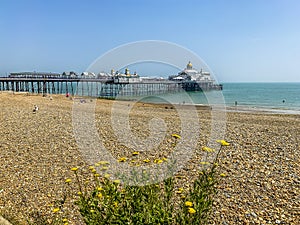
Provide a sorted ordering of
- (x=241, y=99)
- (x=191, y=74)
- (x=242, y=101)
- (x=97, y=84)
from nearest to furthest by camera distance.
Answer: (x=191, y=74) < (x=242, y=101) < (x=241, y=99) < (x=97, y=84)

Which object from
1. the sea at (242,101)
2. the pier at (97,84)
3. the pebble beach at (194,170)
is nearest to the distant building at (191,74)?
the sea at (242,101)

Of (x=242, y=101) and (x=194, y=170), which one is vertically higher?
(x=194, y=170)

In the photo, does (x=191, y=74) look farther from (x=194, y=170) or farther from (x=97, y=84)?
(x=194, y=170)

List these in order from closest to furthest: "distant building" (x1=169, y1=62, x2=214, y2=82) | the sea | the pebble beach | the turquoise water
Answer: the pebble beach < "distant building" (x1=169, y1=62, x2=214, y2=82) < the sea < the turquoise water

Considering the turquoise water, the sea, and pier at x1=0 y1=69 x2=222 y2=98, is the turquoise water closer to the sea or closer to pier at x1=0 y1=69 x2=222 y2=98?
the sea

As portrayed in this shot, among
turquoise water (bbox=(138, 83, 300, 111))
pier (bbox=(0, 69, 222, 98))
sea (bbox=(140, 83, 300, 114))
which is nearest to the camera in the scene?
sea (bbox=(140, 83, 300, 114))

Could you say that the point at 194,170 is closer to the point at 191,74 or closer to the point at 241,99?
the point at 191,74

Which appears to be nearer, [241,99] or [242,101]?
[242,101]

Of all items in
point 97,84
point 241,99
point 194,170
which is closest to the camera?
point 194,170

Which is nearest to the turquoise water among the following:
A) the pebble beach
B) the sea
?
the sea

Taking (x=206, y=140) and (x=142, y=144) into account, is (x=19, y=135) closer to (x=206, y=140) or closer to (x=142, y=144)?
(x=142, y=144)

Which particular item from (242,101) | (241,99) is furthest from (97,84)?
(242,101)

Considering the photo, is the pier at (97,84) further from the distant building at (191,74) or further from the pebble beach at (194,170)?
the pebble beach at (194,170)

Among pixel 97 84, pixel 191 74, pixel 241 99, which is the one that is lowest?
pixel 241 99
